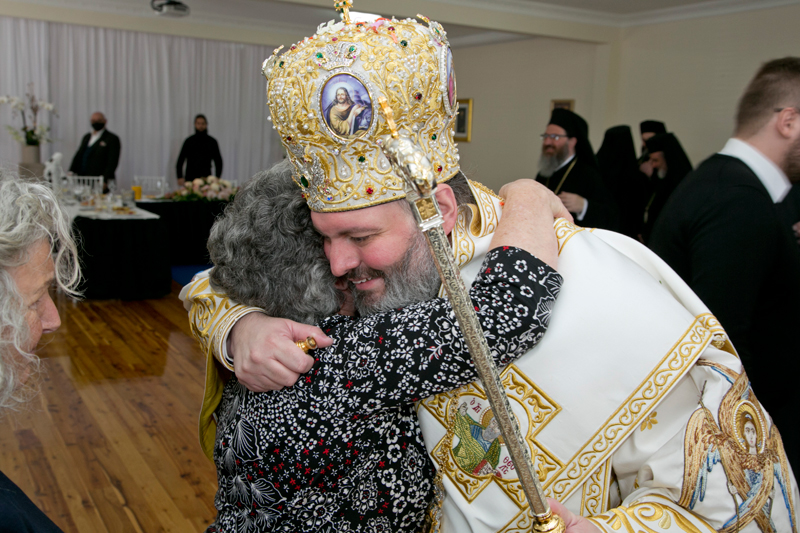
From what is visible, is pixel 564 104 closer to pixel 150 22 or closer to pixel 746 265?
pixel 150 22

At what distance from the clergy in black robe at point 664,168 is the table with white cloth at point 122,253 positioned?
462cm

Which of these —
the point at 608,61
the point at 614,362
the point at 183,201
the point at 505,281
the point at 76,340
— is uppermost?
the point at 608,61

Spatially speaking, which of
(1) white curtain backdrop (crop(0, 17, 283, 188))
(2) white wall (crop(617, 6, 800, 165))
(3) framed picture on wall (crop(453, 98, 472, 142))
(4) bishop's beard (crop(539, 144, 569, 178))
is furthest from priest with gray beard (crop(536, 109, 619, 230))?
(1) white curtain backdrop (crop(0, 17, 283, 188))

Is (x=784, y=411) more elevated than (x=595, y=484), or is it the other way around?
(x=595, y=484)

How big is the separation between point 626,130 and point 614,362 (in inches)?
216

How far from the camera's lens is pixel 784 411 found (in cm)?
206

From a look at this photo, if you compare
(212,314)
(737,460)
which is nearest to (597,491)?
(737,460)

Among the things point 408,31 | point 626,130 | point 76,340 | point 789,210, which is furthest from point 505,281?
point 626,130

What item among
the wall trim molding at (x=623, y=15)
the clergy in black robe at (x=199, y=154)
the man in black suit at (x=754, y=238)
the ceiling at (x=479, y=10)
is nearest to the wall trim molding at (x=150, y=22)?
the ceiling at (x=479, y=10)

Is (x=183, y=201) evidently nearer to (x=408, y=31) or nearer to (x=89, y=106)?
(x=89, y=106)

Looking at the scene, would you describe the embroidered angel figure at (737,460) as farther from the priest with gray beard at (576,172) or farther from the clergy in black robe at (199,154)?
the clergy in black robe at (199,154)

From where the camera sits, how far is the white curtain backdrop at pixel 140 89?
33.1 ft

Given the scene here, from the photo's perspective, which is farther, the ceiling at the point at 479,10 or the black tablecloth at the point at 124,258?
the ceiling at the point at 479,10

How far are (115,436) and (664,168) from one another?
16.2 ft
